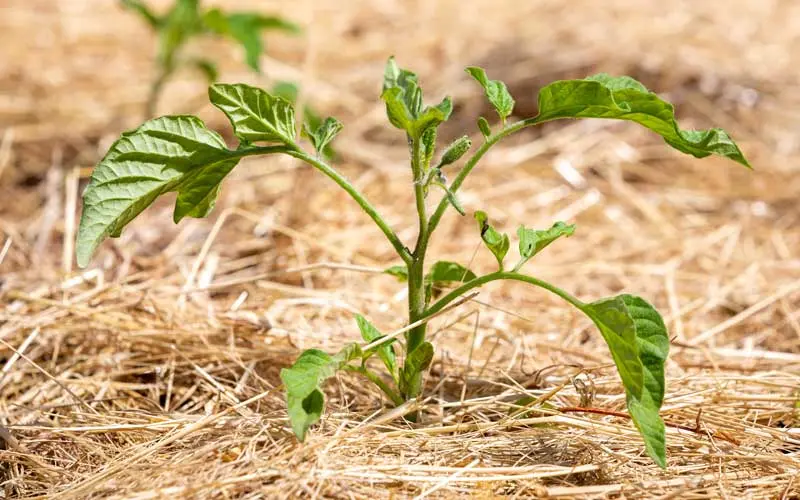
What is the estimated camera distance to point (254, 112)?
48.3 inches

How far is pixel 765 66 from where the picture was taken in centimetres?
366

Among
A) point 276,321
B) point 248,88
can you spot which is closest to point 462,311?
point 276,321

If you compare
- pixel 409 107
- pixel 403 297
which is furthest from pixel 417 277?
pixel 403 297

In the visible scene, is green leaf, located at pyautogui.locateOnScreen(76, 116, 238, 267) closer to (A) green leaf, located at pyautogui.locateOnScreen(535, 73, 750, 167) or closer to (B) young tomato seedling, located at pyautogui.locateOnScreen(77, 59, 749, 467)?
(B) young tomato seedling, located at pyautogui.locateOnScreen(77, 59, 749, 467)

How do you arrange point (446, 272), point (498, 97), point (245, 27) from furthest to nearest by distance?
point (245, 27), point (446, 272), point (498, 97)

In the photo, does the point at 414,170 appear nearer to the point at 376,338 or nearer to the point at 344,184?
the point at 344,184

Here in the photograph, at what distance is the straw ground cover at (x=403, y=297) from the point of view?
1250 mm

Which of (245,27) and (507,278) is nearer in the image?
(507,278)

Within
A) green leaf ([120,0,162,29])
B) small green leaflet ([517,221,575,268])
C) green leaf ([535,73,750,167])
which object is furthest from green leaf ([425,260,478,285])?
green leaf ([120,0,162,29])

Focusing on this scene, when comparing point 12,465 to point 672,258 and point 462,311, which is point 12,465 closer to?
point 462,311

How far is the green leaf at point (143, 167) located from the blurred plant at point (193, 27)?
1.24m

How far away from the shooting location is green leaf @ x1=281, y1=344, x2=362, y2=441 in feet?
3.63

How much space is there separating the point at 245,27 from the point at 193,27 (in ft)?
0.91

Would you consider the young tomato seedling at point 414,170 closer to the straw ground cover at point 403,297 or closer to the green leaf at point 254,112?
the green leaf at point 254,112
